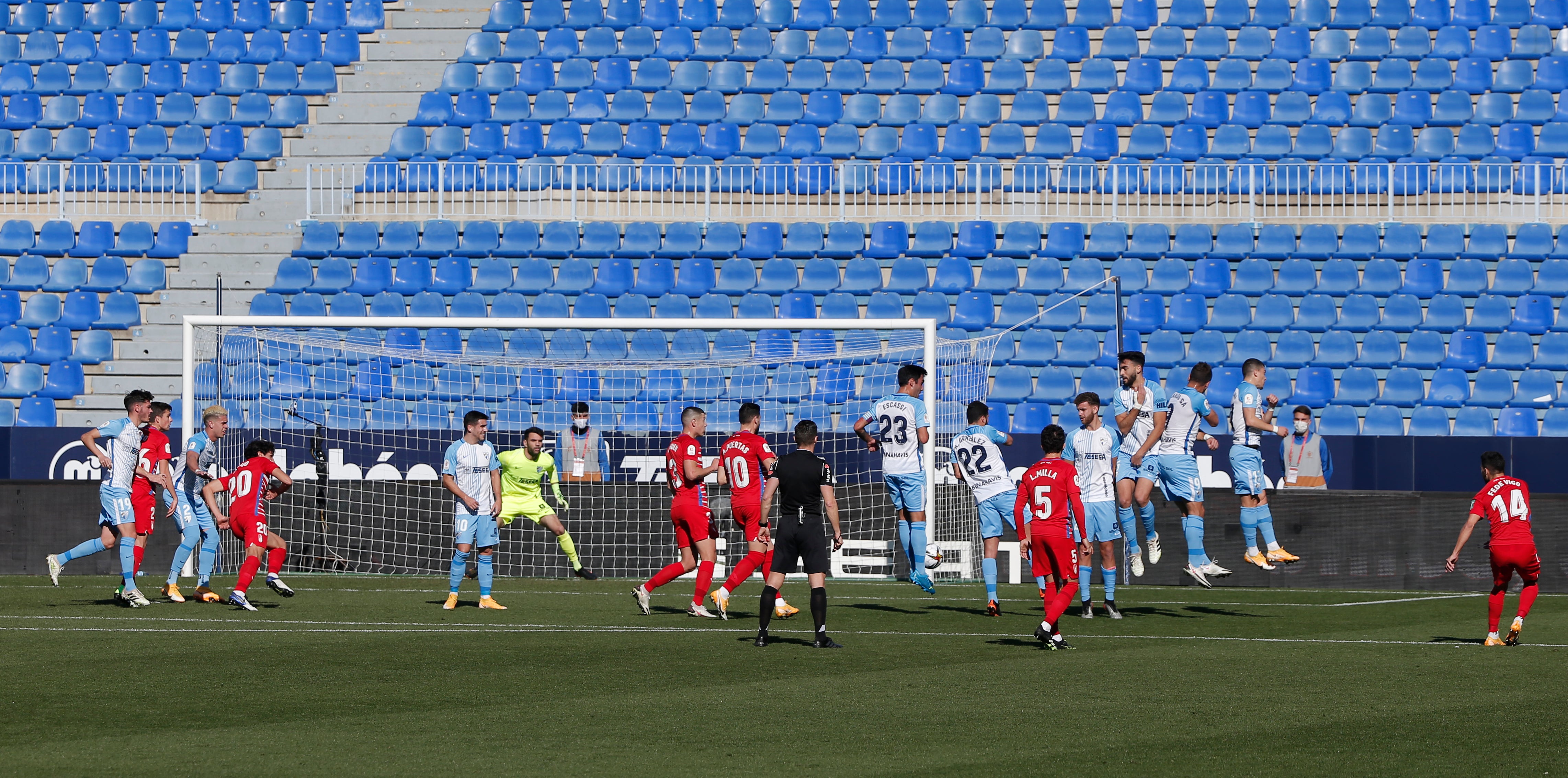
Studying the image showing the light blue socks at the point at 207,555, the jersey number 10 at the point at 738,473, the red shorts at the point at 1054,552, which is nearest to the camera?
the red shorts at the point at 1054,552

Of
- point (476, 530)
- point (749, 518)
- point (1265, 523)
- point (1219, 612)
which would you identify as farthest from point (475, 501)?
point (1265, 523)

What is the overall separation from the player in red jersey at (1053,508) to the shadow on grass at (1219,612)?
312 centimetres

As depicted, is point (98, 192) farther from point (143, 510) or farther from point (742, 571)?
point (742, 571)

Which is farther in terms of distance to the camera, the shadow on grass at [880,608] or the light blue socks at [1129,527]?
the light blue socks at [1129,527]

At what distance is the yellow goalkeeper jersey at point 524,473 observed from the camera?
17859 millimetres

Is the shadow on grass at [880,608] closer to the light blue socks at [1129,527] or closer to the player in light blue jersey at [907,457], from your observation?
the player in light blue jersey at [907,457]

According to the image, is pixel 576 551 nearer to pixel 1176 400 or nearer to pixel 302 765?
pixel 1176 400

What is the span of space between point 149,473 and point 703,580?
512 centimetres

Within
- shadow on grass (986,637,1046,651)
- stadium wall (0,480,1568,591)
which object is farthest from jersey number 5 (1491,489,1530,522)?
stadium wall (0,480,1568,591)

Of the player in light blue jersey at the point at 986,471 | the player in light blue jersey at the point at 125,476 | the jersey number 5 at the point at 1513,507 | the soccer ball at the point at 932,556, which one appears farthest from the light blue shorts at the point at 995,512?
the player in light blue jersey at the point at 125,476

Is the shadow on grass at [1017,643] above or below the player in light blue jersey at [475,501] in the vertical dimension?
below

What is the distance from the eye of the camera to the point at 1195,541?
47.4 feet

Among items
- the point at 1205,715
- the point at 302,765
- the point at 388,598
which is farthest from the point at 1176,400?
the point at 302,765

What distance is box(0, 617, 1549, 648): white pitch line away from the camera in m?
12.4
